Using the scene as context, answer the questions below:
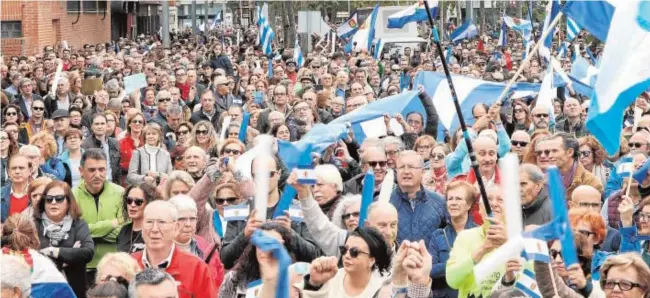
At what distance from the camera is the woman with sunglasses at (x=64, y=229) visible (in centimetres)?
918

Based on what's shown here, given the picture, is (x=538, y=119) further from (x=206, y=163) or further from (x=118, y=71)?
(x=118, y=71)

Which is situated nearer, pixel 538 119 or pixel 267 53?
pixel 538 119

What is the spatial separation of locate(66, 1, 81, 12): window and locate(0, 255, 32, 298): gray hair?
32.2m

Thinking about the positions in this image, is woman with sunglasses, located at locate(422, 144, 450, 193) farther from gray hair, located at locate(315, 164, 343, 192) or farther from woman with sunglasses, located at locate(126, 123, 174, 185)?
woman with sunglasses, located at locate(126, 123, 174, 185)

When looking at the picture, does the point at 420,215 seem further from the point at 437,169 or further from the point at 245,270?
the point at 245,270

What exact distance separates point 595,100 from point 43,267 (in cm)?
283

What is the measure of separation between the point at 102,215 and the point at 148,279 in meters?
3.73

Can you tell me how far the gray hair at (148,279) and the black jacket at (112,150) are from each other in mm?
6582

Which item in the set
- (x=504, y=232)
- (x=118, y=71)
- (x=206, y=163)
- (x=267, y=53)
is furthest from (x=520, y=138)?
(x=267, y=53)

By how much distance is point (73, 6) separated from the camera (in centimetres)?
3866

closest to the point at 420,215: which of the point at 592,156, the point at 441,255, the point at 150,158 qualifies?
the point at 441,255

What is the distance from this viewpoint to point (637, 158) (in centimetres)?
1040

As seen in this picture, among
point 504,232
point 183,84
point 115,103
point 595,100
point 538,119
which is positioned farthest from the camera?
point 183,84

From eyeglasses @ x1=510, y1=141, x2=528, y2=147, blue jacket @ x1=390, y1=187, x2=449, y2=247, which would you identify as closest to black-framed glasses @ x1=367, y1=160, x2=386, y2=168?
blue jacket @ x1=390, y1=187, x2=449, y2=247
